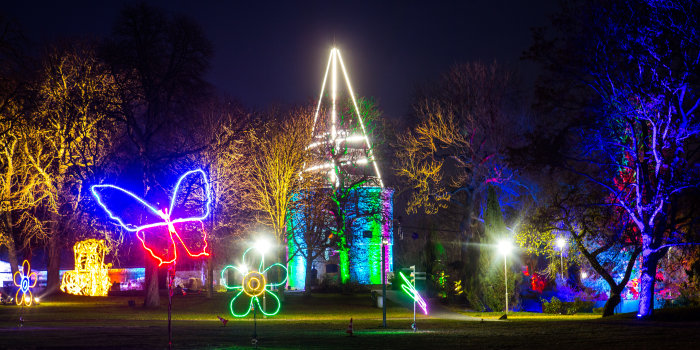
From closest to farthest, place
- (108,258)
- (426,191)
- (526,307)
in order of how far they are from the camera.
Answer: (526,307)
(426,191)
(108,258)

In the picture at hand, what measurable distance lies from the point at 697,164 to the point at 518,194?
2290 centimetres

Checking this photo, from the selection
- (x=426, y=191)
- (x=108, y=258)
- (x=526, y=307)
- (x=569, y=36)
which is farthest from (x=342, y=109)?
(x=108, y=258)

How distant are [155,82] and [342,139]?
1652cm

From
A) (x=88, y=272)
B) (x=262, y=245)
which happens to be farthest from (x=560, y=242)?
(x=88, y=272)

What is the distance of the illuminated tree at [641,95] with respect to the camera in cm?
2542

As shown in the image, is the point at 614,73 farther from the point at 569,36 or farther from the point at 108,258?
the point at 108,258

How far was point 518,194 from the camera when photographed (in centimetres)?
4975

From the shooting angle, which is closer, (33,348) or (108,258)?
(33,348)

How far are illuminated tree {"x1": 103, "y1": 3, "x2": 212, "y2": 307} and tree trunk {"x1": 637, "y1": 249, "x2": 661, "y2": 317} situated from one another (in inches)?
859

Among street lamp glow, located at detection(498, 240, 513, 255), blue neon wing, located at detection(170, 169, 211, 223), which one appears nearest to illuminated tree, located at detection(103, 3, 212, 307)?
blue neon wing, located at detection(170, 169, 211, 223)

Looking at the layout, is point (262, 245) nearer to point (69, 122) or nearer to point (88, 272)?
point (69, 122)

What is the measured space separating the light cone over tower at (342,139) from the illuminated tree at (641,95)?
74.9ft

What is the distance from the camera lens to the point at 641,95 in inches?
1045

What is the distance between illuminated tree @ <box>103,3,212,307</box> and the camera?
120 feet
